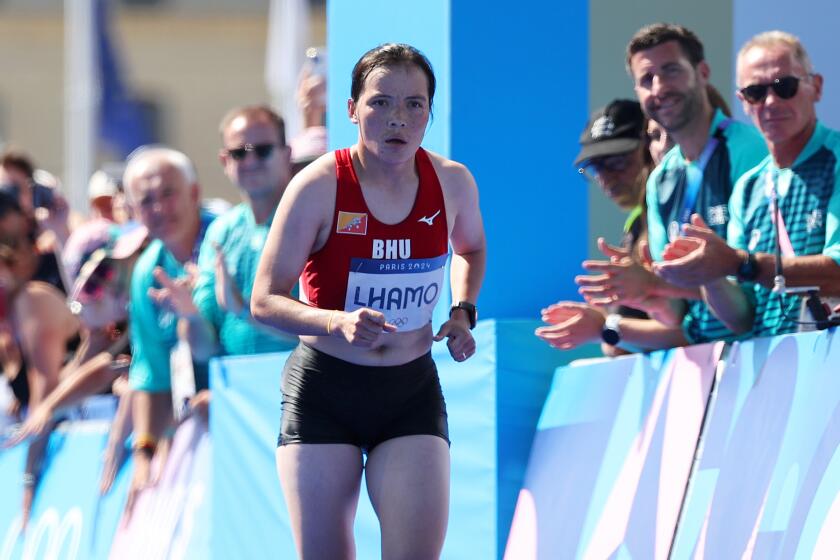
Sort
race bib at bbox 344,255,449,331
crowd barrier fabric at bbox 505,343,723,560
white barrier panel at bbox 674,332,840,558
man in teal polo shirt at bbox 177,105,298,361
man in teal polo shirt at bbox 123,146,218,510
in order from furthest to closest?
man in teal polo shirt at bbox 123,146,218,510 < man in teal polo shirt at bbox 177,105,298,361 < crowd barrier fabric at bbox 505,343,723,560 < race bib at bbox 344,255,449,331 < white barrier panel at bbox 674,332,840,558

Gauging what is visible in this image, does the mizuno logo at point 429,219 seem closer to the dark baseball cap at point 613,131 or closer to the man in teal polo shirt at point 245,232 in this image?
the dark baseball cap at point 613,131

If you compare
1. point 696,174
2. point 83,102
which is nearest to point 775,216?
point 696,174

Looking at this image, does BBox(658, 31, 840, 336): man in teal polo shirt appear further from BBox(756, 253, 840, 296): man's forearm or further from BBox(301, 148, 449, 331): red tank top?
BBox(301, 148, 449, 331): red tank top

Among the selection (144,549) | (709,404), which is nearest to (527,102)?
(709,404)

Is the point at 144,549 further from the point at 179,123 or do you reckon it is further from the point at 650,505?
the point at 179,123

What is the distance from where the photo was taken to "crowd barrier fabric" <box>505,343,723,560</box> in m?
5.08

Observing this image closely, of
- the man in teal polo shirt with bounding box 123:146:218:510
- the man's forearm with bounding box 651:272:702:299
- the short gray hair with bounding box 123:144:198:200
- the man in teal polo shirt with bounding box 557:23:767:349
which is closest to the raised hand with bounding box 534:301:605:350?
the man in teal polo shirt with bounding box 557:23:767:349

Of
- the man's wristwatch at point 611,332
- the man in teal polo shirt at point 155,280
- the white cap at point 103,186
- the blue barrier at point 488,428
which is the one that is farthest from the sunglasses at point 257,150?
the white cap at point 103,186

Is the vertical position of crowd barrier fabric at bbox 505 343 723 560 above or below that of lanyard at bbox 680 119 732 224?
below

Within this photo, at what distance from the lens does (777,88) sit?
5.22 meters

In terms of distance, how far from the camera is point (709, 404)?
5.03 metres

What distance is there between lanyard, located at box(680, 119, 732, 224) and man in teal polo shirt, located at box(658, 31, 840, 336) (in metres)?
0.24

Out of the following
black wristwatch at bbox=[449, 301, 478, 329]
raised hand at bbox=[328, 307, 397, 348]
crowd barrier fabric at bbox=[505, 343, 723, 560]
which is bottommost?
crowd barrier fabric at bbox=[505, 343, 723, 560]

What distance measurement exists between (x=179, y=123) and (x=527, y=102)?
30.4 meters
